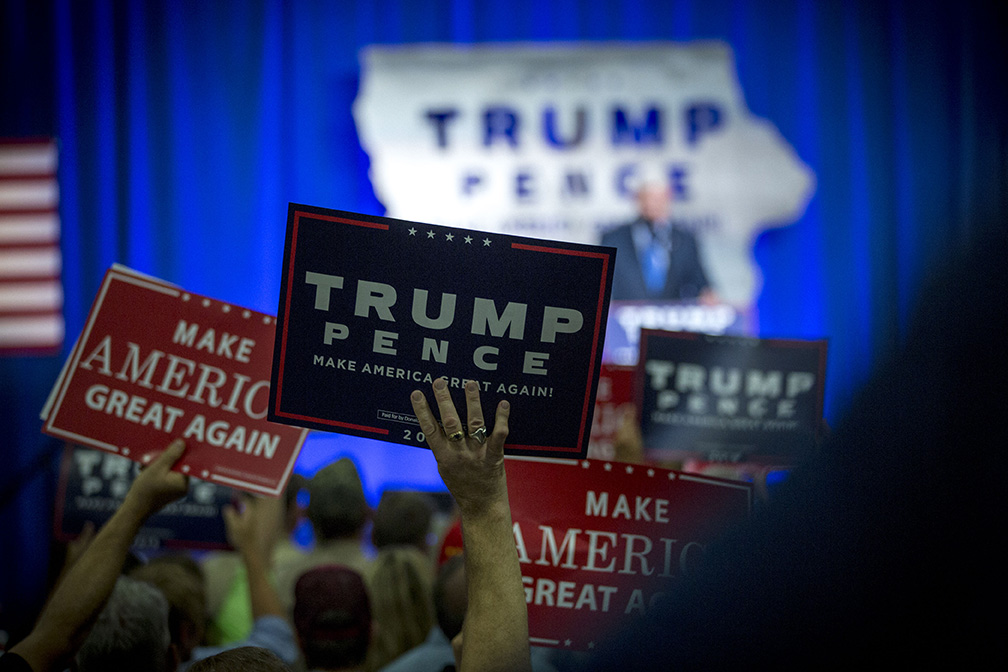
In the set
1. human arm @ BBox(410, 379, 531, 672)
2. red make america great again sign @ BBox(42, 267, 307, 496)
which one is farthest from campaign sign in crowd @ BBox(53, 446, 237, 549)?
human arm @ BBox(410, 379, 531, 672)

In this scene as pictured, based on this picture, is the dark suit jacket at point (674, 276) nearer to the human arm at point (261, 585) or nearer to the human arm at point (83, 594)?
the human arm at point (261, 585)

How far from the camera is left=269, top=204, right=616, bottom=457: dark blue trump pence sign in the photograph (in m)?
1.30

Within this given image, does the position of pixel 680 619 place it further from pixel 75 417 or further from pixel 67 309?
pixel 67 309

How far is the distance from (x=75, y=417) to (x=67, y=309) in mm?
5281

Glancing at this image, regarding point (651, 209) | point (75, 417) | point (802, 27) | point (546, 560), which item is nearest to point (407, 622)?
point (546, 560)

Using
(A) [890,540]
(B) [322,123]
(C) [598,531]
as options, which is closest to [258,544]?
(C) [598,531]

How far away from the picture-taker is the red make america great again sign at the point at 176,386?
1598mm

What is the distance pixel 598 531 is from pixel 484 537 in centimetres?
53

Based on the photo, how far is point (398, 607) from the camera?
2.19 metres

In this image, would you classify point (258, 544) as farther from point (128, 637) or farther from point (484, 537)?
point (484, 537)

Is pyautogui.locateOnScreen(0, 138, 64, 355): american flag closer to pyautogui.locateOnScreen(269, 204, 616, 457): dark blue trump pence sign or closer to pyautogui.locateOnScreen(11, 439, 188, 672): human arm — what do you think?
pyautogui.locateOnScreen(11, 439, 188, 672): human arm

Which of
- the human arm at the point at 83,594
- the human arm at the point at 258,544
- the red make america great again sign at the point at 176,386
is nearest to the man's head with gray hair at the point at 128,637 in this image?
the human arm at the point at 83,594

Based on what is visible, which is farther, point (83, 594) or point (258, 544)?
point (258, 544)

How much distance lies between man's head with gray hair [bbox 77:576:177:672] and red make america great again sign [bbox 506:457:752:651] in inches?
23.6
